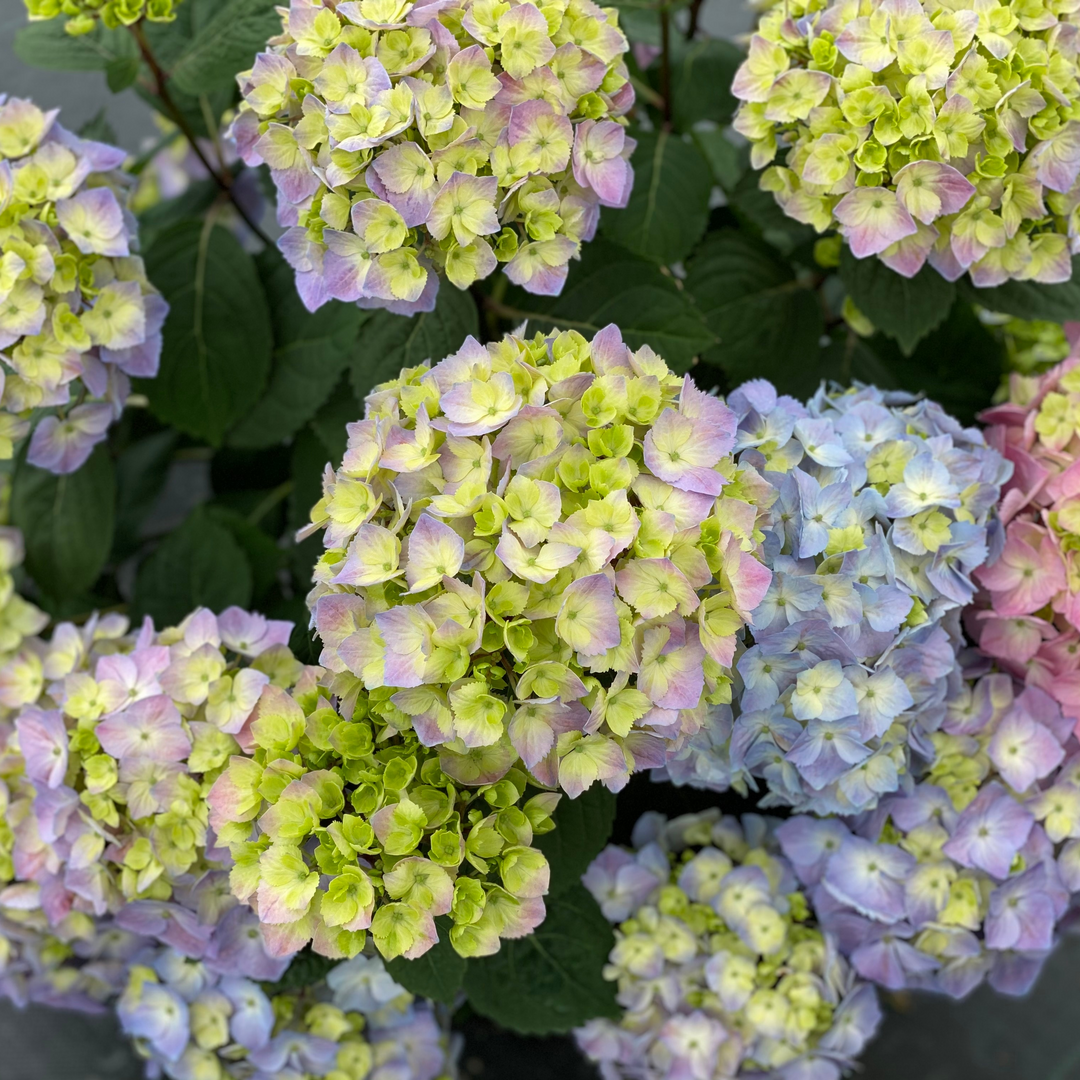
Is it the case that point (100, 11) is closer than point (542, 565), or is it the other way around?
point (542, 565)

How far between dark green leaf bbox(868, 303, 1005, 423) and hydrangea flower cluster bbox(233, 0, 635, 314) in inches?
16.3

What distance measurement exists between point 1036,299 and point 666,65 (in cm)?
30

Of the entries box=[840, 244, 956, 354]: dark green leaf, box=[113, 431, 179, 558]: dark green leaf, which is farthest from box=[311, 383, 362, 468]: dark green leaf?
box=[840, 244, 956, 354]: dark green leaf

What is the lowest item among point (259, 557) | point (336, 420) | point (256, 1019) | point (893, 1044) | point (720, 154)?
point (893, 1044)

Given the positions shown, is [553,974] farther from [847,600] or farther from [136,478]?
[136,478]

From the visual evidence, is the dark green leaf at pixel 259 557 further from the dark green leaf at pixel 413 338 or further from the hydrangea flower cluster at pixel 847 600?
the hydrangea flower cluster at pixel 847 600

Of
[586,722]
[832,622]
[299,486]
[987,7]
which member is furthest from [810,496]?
[299,486]

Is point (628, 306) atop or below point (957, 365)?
atop

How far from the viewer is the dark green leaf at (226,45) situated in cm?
73

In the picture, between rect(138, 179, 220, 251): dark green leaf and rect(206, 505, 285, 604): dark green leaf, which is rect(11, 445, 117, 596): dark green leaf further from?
rect(138, 179, 220, 251): dark green leaf

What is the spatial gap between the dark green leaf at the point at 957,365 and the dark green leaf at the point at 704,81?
230 mm

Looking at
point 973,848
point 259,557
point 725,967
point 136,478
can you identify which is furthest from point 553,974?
point 136,478

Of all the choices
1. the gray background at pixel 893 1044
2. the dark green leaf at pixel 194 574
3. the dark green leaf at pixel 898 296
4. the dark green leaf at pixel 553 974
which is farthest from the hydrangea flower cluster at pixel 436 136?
the gray background at pixel 893 1044

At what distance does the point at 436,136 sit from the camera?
1.79 ft
